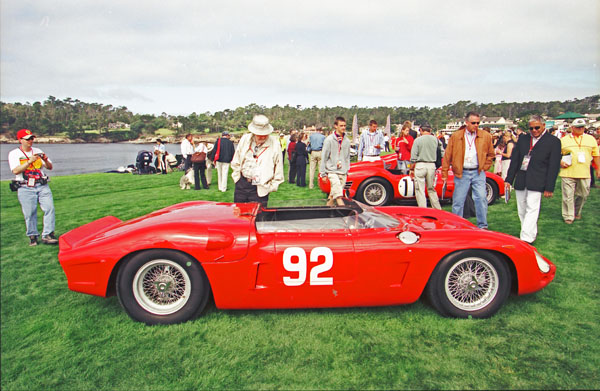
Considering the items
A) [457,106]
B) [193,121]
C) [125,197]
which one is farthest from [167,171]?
[457,106]

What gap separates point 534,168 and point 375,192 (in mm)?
3295

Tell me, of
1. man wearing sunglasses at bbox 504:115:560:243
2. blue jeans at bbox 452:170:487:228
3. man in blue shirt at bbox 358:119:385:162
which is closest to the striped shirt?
man in blue shirt at bbox 358:119:385:162

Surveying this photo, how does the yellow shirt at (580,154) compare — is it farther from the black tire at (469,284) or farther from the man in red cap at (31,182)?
the man in red cap at (31,182)

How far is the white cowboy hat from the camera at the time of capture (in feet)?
13.8

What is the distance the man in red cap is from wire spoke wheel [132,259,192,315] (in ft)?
11.0

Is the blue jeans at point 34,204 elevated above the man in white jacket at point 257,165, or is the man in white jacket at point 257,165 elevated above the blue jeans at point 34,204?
the man in white jacket at point 257,165

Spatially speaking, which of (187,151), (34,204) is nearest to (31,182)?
(34,204)

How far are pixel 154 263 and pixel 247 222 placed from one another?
84cm

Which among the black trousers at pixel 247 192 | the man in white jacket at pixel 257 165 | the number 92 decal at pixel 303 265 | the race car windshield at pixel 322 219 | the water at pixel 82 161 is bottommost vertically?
the water at pixel 82 161

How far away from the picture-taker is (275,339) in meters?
2.76

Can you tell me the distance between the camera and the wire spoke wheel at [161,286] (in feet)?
9.62

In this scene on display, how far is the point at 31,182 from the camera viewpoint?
5.17 m

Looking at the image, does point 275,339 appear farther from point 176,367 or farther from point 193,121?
point 193,121

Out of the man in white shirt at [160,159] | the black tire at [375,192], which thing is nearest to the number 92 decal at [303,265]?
the black tire at [375,192]
